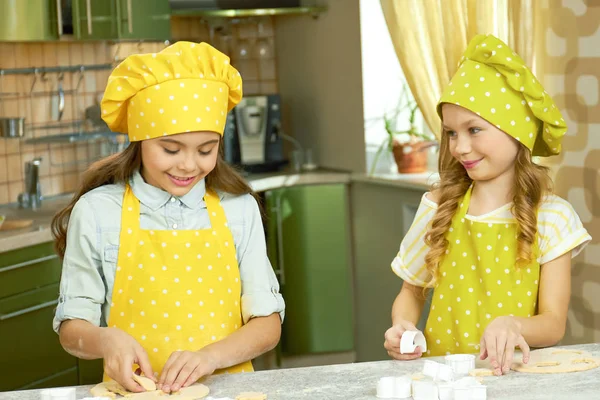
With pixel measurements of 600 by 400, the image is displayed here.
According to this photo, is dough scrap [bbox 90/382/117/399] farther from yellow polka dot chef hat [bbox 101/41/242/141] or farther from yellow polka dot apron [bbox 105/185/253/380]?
yellow polka dot chef hat [bbox 101/41/242/141]

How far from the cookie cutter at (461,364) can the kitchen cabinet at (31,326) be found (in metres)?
2.00

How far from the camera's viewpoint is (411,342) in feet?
6.17

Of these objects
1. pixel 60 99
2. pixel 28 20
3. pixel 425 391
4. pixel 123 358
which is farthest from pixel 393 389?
pixel 60 99

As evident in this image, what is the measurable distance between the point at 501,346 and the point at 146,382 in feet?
2.01

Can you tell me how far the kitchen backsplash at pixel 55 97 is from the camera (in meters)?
4.15

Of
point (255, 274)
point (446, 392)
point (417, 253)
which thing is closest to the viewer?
point (446, 392)

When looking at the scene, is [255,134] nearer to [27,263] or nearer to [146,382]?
[27,263]

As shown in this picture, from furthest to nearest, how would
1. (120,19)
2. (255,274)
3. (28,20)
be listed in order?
1. (120,19)
2. (28,20)
3. (255,274)

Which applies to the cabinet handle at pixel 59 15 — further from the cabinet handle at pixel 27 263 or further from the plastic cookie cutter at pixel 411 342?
the plastic cookie cutter at pixel 411 342

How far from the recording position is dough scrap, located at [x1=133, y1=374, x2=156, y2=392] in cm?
171

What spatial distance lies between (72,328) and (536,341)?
893 millimetres

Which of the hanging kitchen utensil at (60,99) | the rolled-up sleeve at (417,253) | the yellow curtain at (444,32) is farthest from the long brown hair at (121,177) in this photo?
the hanging kitchen utensil at (60,99)

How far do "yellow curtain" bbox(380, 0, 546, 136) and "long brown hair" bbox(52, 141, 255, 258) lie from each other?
47.2 inches

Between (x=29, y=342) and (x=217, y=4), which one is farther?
(x=217, y=4)
